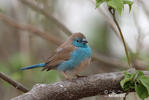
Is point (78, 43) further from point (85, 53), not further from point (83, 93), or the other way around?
point (83, 93)

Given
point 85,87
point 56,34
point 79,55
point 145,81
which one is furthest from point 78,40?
point 145,81

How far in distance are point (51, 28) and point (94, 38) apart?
1492 mm

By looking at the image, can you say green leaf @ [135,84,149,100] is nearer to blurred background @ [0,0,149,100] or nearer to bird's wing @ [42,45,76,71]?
blurred background @ [0,0,149,100]

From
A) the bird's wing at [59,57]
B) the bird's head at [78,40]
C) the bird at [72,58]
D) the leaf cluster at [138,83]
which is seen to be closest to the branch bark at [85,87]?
the leaf cluster at [138,83]

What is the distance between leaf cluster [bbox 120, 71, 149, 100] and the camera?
2326 mm

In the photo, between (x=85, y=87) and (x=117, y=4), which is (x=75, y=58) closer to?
(x=85, y=87)

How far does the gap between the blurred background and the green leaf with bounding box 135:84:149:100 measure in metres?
0.84

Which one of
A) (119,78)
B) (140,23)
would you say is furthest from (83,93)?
(140,23)

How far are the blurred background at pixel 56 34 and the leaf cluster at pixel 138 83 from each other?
741mm

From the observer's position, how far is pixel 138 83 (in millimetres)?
2441

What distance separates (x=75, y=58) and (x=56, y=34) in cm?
191

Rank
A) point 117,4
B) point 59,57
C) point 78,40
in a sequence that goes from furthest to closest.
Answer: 1. point 78,40
2. point 59,57
3. point 117,4

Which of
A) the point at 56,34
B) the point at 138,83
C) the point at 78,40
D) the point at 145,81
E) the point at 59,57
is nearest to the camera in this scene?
the point at 145,81

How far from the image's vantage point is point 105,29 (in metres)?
6.82
